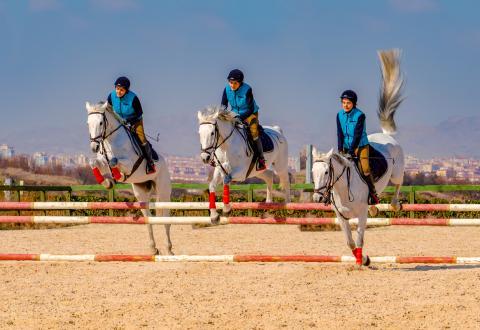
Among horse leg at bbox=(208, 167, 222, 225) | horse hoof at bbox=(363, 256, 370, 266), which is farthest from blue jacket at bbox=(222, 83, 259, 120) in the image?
horse hoof at bbox=(363, 256, 370, 266)

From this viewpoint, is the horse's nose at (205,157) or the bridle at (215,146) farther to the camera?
the bridle at (215,146)

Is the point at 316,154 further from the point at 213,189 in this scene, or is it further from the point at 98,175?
the point at 98,175

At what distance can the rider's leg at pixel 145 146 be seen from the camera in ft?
40.5

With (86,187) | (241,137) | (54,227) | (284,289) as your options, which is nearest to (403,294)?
(284,289)

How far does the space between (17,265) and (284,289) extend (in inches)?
193

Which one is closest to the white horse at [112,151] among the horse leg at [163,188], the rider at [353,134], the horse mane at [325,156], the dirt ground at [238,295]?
the horse leg at [163,188]

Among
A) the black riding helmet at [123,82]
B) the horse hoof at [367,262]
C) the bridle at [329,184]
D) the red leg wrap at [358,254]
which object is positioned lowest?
the horse hoof at [367,262]

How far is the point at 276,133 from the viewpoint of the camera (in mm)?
13227

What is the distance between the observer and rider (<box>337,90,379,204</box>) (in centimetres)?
1116

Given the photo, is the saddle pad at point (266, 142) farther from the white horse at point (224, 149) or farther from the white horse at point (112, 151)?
the white horse at point (112, 151)

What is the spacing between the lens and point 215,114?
11.2m

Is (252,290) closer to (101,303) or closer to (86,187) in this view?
(101,303)

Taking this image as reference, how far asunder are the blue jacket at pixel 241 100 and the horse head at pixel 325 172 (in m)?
1.81

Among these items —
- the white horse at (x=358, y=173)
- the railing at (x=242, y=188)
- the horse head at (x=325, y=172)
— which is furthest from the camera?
the railing at (x=242, y=188)
